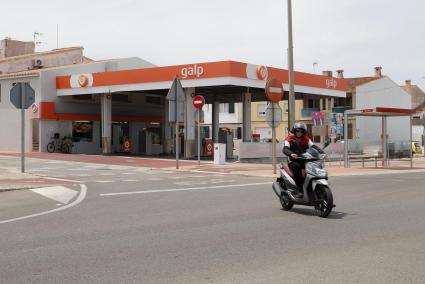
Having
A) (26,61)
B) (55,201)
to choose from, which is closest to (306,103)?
(26,61)

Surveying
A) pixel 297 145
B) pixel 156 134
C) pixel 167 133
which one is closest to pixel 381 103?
pixel 156 134

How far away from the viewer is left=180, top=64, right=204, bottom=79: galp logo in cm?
2845

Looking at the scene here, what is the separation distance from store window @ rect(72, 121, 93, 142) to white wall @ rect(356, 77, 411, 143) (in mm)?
28091

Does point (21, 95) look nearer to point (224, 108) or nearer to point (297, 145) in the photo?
point (297, 145)

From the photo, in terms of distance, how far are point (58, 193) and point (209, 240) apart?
23.6ft

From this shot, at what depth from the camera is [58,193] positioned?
13.7 metres

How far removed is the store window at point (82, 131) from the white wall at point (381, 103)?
2809cm

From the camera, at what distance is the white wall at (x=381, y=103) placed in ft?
186

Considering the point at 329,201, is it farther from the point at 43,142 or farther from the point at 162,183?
the point at 43,142

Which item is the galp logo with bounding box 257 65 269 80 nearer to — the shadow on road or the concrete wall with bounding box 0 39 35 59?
the shadow on road

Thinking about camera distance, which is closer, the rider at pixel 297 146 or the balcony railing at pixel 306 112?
the rider at pixel 297 146

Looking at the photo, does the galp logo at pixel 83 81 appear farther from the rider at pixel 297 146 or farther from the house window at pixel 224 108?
the house window at pixel 224 108

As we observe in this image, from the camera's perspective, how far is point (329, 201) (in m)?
9.39

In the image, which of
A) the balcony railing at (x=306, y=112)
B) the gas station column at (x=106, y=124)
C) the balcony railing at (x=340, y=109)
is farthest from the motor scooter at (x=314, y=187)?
the balcony railing at (x=306, y=112)
